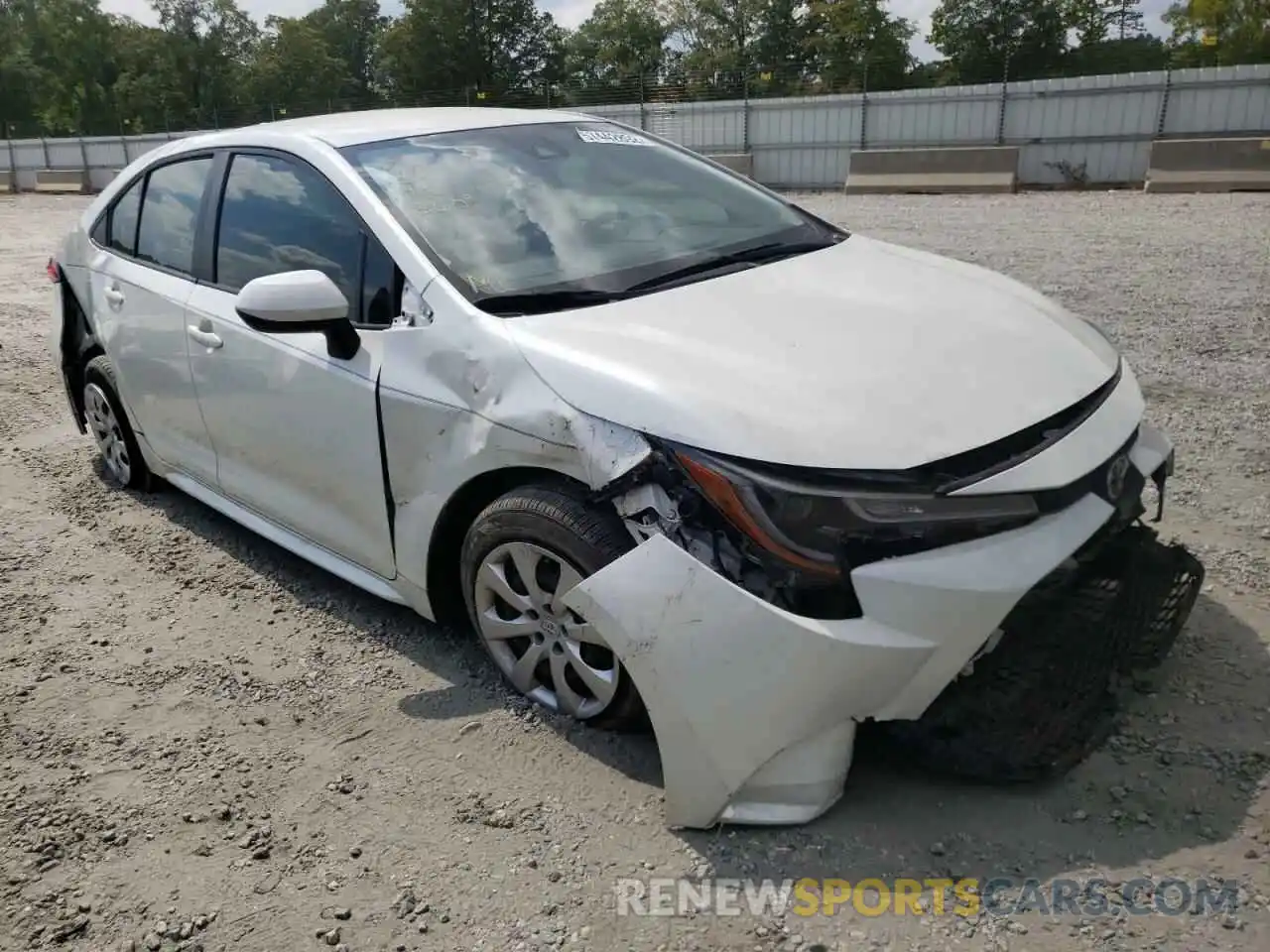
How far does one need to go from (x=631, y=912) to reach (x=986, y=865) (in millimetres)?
808

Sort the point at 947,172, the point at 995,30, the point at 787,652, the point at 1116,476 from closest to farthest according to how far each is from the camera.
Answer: the point at 787,652 < the point at 1116,476 < the point at 947,172 < the point at 995,30

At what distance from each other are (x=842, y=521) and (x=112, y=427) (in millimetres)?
3919

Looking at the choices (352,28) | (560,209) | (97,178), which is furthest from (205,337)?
(352,28)

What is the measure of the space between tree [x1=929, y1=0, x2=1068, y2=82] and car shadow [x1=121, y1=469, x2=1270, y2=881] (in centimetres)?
4738

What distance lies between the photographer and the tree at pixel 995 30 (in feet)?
154

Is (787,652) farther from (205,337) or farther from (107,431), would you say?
(107,431)

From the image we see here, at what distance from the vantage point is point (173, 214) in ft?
13.8

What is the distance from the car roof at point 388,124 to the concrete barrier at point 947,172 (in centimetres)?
1571

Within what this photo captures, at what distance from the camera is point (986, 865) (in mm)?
2342

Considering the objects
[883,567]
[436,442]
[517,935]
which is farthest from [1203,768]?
[436,442]

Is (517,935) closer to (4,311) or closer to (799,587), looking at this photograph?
(799,587)

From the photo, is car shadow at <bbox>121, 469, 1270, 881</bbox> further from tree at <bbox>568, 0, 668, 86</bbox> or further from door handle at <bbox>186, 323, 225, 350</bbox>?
tree at <bbox>568, 0, 668, 86</bbox>

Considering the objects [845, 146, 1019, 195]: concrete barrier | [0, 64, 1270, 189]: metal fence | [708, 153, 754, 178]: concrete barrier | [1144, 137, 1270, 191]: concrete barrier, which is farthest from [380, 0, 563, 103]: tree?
[1144, 137, 1270, 191]: concrete barrier

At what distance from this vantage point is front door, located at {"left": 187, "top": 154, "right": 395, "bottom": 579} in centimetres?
315
